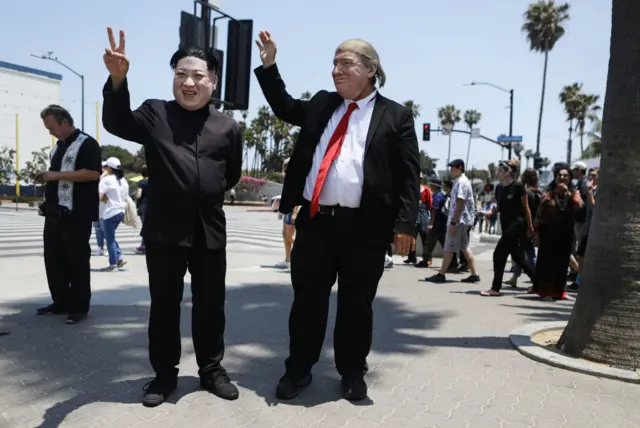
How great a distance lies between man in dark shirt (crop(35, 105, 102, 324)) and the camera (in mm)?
4969

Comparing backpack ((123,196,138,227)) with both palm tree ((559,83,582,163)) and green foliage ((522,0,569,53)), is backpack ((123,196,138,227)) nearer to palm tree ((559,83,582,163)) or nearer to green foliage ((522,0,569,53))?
green foliage ((522,0,569,53))

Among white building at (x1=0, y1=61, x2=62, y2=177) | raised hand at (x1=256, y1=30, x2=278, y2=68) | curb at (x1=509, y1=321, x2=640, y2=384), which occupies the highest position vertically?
white building at (x1=0, y1=61, x2=62, y2=177)

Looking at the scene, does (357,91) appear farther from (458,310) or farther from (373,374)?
(458,310)

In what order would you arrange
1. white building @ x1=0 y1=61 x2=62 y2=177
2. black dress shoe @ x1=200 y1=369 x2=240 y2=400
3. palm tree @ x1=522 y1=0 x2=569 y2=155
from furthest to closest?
white building @ x1=0 y1=61 x2=62 y2=177 → palm tree @ x1=522 y1=0 x2=569 y2=155 → black dress shoe @ x1=200 y1=369 x2=240 y2=400

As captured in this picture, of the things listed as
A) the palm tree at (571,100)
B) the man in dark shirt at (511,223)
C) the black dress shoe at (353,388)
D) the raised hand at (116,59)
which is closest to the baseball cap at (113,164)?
the man in dark shirt at (511,223)

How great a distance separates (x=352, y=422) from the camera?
2986 millimetres

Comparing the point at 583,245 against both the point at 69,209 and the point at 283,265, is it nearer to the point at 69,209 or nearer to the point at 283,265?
the point at 283,265

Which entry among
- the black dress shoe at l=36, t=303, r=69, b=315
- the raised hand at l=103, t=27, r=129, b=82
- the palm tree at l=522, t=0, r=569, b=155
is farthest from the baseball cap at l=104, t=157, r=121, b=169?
the palm tree at l=522, t=0, r=569, b=155

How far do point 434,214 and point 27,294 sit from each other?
21.6ft

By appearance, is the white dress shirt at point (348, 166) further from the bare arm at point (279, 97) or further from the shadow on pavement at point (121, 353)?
the shadow on pavement at point (121, 353)

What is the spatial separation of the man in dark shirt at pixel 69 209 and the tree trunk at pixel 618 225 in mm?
4084

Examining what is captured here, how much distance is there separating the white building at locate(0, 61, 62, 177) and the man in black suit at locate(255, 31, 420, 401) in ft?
236

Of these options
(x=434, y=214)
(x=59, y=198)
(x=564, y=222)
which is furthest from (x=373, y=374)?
(x=434, y=214)

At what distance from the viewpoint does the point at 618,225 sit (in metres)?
4.05
